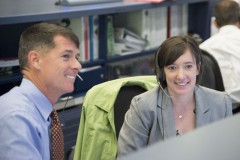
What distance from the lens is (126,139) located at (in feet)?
4.56

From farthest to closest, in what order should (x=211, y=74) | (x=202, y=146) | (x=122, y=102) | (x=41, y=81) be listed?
(x=211, y=74) → (x=122, y=102) → (x=41, y=81) → (x=202, y=146)

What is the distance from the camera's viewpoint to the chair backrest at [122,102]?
61.7 inches

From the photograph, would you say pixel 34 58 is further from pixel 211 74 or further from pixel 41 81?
pixel 211 74

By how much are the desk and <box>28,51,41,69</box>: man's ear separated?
95 centimetres

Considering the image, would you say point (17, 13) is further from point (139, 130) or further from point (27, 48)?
point (139, 130)

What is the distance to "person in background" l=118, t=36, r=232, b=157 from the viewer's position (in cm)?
140

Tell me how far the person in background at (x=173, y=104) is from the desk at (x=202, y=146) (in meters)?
1.03

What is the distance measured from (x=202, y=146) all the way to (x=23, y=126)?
75 cm

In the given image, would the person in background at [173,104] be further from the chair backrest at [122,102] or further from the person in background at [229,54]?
the person in background at [229,54]

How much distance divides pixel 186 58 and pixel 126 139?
398 mm

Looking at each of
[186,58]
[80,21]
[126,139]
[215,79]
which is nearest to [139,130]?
[126,139]

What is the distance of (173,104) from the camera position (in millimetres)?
1455

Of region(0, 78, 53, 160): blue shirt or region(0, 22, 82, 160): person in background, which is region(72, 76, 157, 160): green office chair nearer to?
region(0, 22, 82, 160): person in background

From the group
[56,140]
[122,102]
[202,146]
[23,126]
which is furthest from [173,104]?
[202,146]
